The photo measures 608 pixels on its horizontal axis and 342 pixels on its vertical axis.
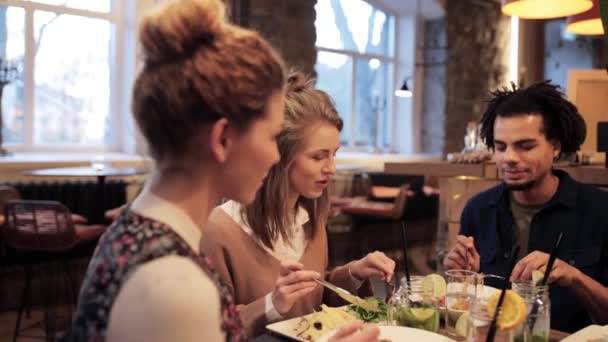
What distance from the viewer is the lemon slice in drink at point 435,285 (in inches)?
55.8

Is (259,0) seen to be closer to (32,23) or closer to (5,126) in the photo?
(32,23)

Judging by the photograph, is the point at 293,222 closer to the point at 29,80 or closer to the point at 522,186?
the point at 522,186

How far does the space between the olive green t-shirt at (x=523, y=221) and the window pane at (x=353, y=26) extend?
4.80m

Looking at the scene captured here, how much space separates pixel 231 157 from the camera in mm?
914

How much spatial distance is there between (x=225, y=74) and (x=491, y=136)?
1782 millimetres

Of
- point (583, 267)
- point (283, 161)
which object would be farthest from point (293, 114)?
point (583, 267)

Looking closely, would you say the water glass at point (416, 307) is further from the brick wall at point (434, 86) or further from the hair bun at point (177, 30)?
the brick wall at point (434, 86)

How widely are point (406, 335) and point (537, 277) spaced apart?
405mm

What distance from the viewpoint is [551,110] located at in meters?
2.21

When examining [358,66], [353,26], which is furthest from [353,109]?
[353,26]

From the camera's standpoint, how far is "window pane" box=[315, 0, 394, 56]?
7.16 metres

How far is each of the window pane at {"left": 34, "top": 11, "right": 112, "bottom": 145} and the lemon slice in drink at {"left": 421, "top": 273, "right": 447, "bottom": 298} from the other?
440 centimetres

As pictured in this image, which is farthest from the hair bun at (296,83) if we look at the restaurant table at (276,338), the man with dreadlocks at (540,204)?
the restaurant table at (276,338)

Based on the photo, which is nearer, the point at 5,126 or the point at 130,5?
the point at 5,126
